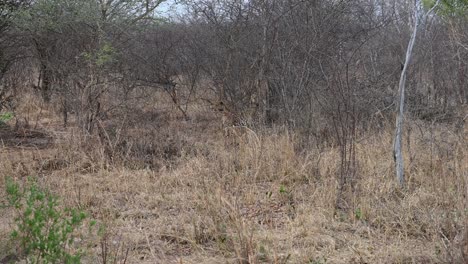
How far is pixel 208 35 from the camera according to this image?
957 cm

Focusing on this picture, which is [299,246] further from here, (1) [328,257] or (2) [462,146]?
(2) [462,146]

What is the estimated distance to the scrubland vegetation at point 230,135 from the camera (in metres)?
3.84

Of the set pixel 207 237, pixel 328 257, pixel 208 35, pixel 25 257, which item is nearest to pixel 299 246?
pixel 328 257

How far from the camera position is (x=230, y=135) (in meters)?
7.23

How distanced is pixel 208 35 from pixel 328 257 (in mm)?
6568

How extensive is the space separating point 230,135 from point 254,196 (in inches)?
91.5

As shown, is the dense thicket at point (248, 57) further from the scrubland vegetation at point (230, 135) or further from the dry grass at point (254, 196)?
the dry grass at point (254, 196)

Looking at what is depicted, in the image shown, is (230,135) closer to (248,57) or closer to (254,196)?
(248,57)

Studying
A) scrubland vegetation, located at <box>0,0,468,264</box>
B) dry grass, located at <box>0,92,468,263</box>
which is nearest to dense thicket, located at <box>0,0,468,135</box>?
scrubland vegetation, located at <box>0,0,468,264</box>

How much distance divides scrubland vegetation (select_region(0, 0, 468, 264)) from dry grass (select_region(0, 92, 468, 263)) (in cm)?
2

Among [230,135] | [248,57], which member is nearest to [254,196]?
[230,135]

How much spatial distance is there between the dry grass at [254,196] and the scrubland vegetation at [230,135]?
22 mm

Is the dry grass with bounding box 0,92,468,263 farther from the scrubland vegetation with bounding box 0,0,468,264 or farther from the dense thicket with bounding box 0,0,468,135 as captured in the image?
the dense thicket with bounding box 0,0,468,135

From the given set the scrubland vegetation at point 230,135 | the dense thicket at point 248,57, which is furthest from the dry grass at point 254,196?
the dense thicket at point 248,57
